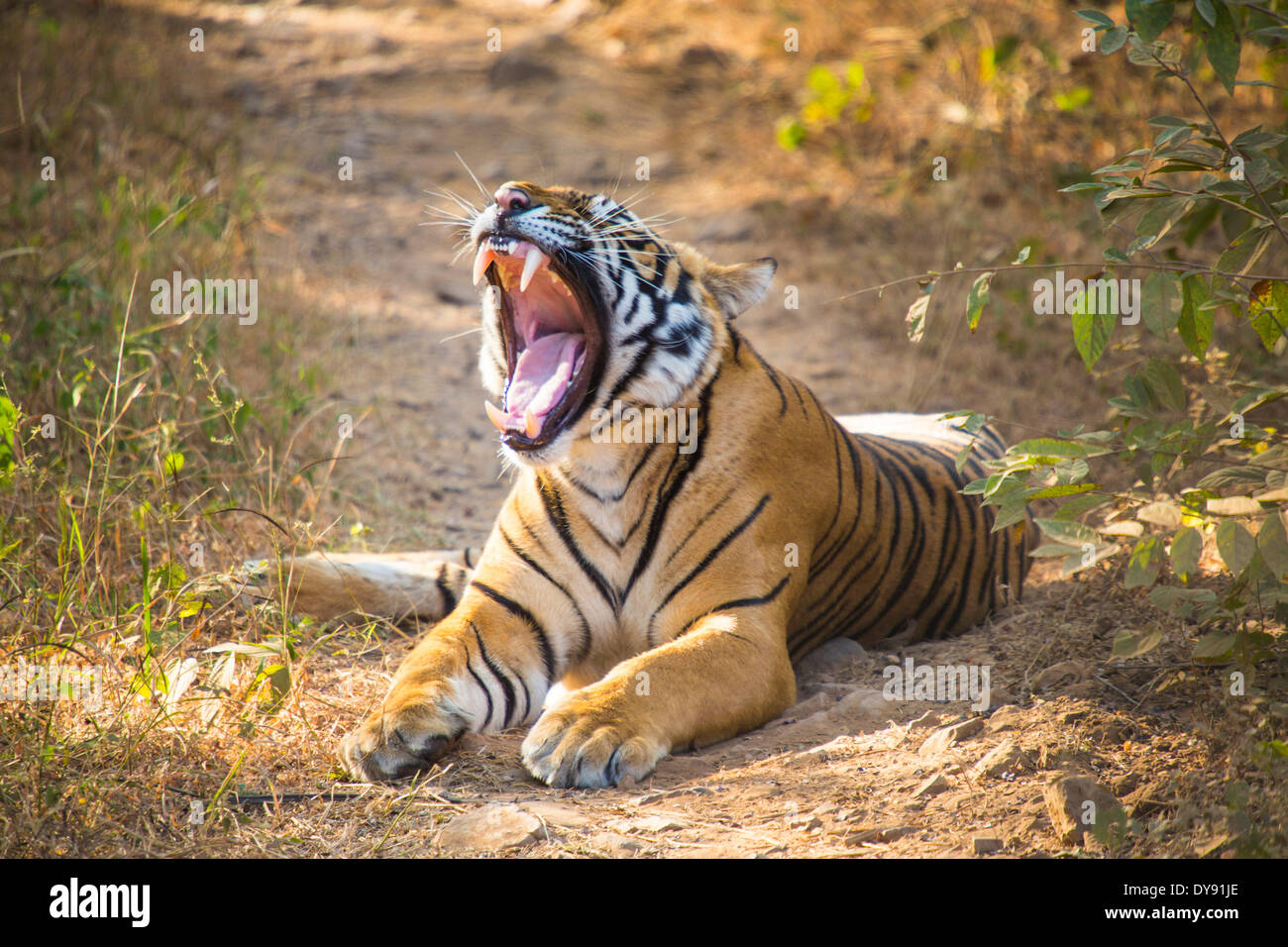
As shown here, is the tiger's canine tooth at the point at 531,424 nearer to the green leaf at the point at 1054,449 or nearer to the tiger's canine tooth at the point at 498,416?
the tiger's canine tooth at the point at 498,416

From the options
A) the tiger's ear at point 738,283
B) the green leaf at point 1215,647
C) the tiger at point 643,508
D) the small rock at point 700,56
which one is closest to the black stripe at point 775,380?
the tiger at point 643,508

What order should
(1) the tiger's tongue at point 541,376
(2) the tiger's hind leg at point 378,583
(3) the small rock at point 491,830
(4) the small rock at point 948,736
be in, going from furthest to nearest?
(2) the tiger's hind leg at point 378,583
(1) the tiger's tongue at point 541,376
(4) the small rock at point 948,736
(3) the small rock at point 491,830

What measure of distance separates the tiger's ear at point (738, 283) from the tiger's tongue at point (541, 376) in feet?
1.33

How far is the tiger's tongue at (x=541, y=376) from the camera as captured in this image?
2895 millimetres

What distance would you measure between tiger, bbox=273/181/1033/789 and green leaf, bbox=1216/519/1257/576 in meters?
0.73

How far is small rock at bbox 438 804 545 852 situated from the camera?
2163mm

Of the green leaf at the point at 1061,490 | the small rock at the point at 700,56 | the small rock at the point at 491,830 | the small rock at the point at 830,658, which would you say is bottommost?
the small rock at the point at 491,830

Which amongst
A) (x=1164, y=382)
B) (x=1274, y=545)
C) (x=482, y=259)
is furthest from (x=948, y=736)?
(x=482, y=259)

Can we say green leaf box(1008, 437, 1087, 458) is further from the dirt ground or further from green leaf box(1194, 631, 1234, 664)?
the dirt ground

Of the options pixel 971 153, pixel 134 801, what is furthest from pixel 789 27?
pixel 134 801

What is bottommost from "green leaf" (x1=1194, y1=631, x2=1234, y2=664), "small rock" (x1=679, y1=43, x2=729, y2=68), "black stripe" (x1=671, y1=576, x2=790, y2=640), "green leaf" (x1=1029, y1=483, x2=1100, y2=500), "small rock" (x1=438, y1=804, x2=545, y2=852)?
"small rock" (x1=438, y1=804, x2=545, y2=852)

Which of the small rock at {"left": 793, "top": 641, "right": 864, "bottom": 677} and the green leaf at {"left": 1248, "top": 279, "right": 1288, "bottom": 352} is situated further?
the small rock at {"left": 793, "top": 641, "right": 864, "bottom": 677}

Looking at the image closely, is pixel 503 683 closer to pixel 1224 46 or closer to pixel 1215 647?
pixel 1215 647

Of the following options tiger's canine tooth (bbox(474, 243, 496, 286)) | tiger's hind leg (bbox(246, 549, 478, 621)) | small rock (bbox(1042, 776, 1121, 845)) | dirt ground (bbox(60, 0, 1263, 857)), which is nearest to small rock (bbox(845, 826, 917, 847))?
dirt ground (bbox(60, 0, 1263, 857))
